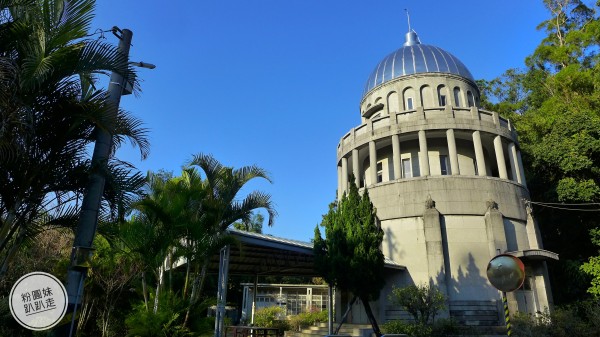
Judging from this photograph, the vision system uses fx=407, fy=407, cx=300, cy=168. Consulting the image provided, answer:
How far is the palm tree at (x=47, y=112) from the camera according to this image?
536cm

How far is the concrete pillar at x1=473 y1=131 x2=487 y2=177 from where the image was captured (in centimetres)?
2081

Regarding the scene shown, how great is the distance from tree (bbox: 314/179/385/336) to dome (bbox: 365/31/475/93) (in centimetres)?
1274

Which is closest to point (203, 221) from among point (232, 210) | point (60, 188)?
point (232, 210)

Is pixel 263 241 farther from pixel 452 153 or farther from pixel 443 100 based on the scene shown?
pixel 443 100

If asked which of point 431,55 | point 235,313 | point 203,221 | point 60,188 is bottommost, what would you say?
point 235,313

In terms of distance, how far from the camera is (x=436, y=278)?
1798cm

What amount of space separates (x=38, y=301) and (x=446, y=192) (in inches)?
743

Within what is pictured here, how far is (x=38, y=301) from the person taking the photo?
138 inches

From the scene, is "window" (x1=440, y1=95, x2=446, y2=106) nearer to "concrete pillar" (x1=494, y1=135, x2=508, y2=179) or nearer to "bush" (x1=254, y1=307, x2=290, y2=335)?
"concrete pillar" (x1=494, y1=135, x2=508, y2=179)

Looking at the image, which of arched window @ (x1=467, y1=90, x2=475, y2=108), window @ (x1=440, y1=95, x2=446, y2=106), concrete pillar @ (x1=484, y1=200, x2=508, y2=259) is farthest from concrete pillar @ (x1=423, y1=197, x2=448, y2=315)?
arched window @ (x1=467, y1=90, x2=475, y2=108)

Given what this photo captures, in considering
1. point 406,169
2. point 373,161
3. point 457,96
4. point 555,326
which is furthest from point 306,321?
point 457,96

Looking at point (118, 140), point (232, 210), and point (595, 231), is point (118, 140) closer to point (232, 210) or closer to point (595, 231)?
point (232, 210)

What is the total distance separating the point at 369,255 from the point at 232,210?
205 inches

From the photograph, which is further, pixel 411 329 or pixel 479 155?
pixel 479 155
